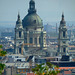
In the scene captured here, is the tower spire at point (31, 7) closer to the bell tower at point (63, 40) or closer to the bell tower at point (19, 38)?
the bell tower at point (19, 38)

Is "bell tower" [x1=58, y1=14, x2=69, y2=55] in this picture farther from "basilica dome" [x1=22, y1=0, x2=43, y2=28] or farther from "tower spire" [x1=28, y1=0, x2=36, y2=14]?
"tower spire" [x1=28, y1=0, x2=36, y2=14]

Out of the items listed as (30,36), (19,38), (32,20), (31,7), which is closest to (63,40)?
(30,36)

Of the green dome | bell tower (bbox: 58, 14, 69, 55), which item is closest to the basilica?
the green dome

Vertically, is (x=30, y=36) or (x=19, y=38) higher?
(x=30, y=36)

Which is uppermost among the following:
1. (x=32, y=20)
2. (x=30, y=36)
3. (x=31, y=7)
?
(x=31, y=7)

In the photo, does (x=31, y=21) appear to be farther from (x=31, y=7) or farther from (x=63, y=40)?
(x=63, y=40)

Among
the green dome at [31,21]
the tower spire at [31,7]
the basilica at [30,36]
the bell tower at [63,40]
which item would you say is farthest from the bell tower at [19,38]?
the bell tower at [63,40]

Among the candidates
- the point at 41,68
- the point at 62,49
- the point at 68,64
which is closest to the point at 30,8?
the point at 62,49

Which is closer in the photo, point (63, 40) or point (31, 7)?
point (63, 40)

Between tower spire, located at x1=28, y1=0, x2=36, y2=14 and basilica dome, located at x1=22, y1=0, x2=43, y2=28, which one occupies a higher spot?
tower spire, located at x1=28, y1=0, x2=36, y2=14
